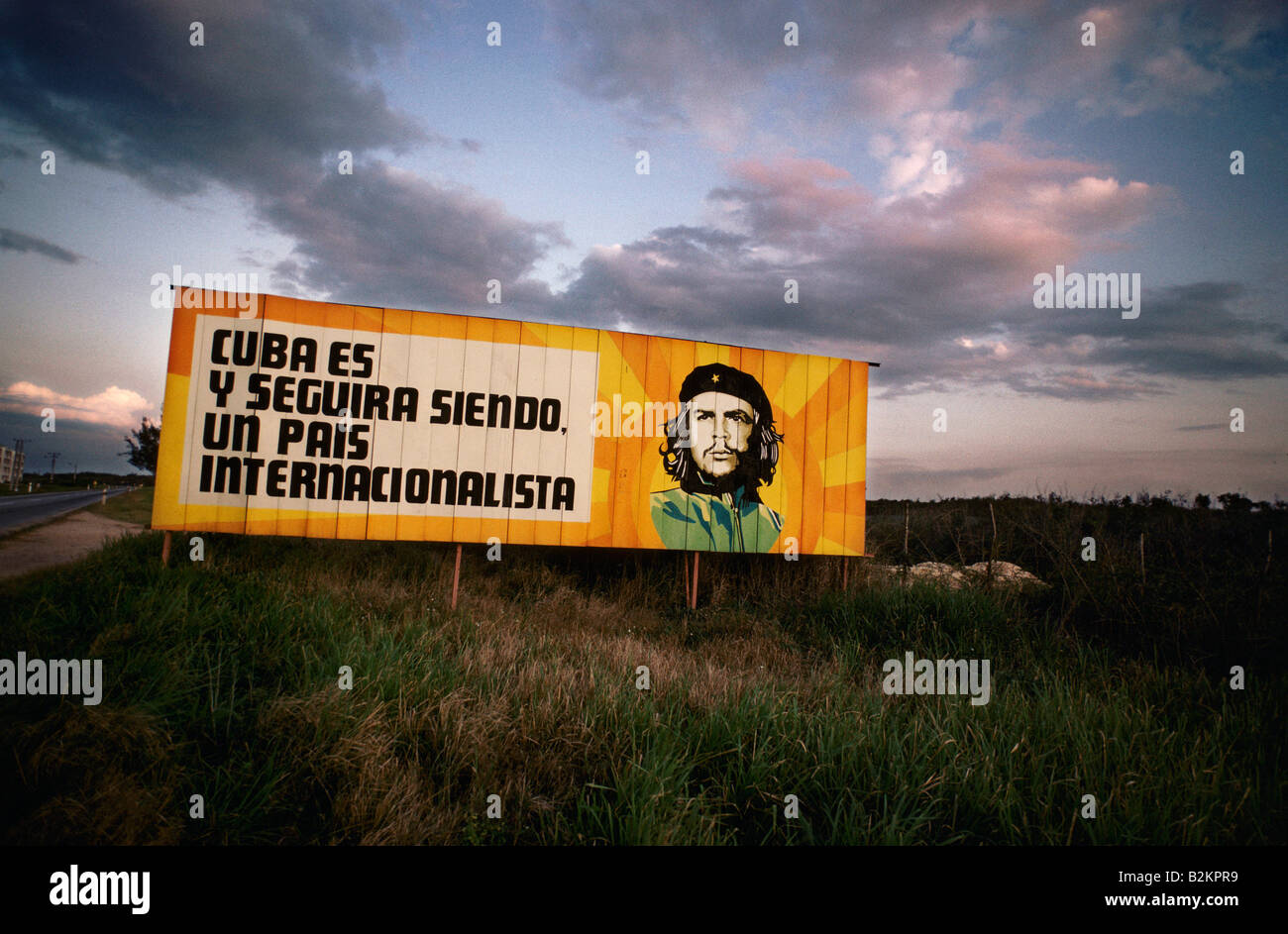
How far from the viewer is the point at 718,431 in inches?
327

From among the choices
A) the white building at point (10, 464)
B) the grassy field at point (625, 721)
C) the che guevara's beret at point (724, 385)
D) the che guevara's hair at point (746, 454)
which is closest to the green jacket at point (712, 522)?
the che guevara's hair at point (746, 454)

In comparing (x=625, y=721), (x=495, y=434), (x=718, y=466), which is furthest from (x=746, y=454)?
(x=625, y=721)

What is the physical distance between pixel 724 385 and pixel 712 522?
1.98m

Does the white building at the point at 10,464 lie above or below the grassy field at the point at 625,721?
above

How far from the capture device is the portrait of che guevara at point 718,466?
8.15m

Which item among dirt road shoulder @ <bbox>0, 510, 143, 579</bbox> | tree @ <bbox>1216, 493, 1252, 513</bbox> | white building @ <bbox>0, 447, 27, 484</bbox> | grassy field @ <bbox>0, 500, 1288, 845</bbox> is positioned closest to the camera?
grassy field @ <bbox>0, 500, 1288, 845</bbox>

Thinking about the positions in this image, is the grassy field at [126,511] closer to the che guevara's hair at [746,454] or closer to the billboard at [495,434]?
the billboard at [495,434]

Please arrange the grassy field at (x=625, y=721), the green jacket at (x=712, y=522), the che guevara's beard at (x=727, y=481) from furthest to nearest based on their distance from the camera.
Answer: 1. the che guevara's beard at (x=727, y=481)
2. the green jacket at (x=712, y=522)
3. the grassy field at (x=625, y=721)

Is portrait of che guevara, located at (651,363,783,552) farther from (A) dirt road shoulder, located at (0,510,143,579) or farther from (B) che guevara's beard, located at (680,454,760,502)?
(A) dirt road shoulder, located at (0,510,143,579)

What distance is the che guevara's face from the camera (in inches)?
324

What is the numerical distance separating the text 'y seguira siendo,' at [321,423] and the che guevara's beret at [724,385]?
2.59 metres

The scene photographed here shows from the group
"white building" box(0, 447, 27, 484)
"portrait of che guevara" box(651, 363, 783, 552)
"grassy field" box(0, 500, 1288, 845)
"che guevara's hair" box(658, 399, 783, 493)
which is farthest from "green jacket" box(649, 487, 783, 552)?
"white building" box(0, 447, 27, 484)
